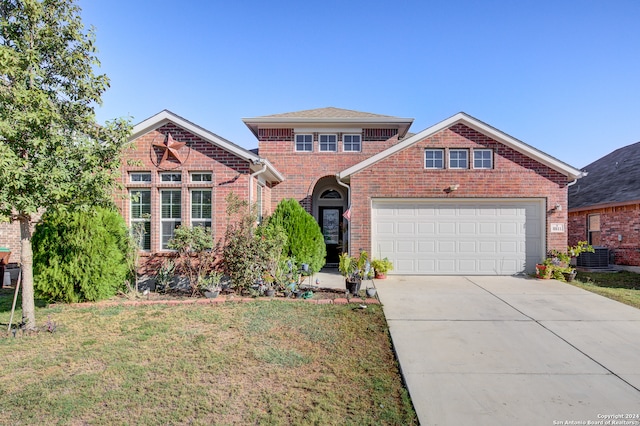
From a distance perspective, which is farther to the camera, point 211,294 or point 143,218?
point 143,218

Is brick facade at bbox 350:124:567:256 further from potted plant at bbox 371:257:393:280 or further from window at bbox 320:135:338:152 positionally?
window at bbox 320:135:338:152

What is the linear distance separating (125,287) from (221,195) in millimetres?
3201

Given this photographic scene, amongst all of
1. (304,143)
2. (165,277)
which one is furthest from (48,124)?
(304,143)

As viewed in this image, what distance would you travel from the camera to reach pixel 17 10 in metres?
5.55

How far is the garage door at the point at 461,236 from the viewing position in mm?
11016

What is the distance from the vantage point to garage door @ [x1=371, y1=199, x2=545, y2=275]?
36.1 ft

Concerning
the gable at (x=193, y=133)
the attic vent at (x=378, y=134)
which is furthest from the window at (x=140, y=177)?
the attic vent at (x=378, y=134)

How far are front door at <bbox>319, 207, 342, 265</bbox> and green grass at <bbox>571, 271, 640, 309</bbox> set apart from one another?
779 centimetres

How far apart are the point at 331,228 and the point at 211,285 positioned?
670 centimetres

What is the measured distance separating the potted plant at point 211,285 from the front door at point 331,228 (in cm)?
608

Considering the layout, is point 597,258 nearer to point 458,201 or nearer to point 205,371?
point 458,201

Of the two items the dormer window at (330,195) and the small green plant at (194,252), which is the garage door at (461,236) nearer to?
the dormer window at (330,195)

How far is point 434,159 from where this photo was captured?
11.1 meters

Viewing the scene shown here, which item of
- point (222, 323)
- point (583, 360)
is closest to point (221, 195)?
point (222, 323)
